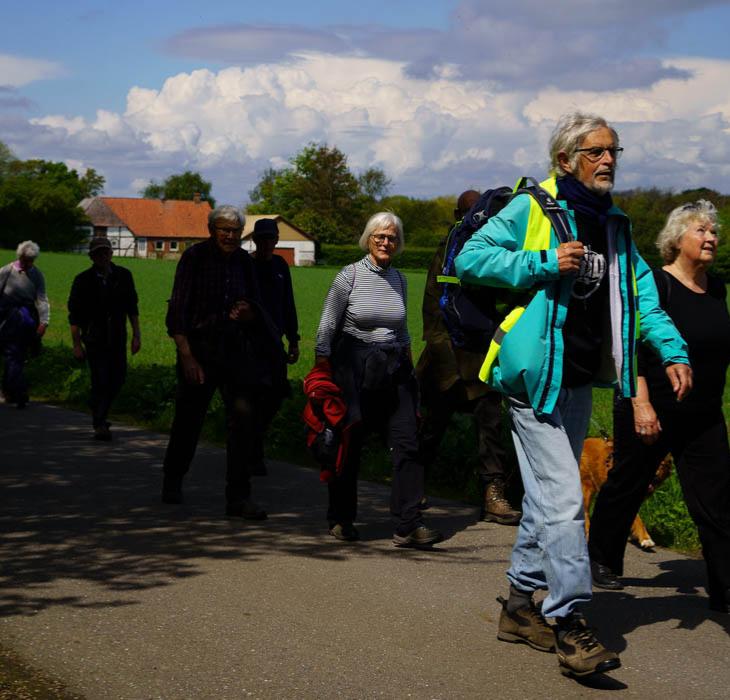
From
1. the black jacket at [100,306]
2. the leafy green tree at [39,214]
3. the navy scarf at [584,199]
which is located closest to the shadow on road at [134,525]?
the black jacket at [100,306]

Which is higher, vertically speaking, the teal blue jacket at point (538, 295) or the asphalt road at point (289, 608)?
the teal blue jacket at point (538, 295)

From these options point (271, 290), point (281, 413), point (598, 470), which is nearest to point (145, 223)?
point (281, 413)

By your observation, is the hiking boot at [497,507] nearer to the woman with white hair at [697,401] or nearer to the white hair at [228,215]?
the woman with white hair at [697,401]

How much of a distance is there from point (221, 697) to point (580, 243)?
2.17m

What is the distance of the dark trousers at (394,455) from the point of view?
743cm

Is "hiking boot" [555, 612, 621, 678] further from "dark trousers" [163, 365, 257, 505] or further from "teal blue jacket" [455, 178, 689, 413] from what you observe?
"dark trousers" [163, 365, 257, 505]

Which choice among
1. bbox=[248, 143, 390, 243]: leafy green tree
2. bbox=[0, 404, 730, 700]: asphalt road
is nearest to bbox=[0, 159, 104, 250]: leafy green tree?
bbox=[248, 143, 390, 243]: leafy green tree

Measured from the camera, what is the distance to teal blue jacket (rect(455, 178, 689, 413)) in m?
4.97

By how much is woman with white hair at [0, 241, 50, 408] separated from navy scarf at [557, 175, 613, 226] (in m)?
9.79

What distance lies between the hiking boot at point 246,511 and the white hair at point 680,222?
10.2 ft

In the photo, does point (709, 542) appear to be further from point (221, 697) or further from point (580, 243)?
point (221, 697)

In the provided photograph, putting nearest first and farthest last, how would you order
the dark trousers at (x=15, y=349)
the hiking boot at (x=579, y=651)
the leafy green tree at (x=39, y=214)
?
1. the hiking boot at (x=579, y=651)
2. the dark trousers at (x=15, y=349)
3. the leafy green tree at (x=39, y=214)

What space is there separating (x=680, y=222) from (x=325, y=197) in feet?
415

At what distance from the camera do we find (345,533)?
294 inches
